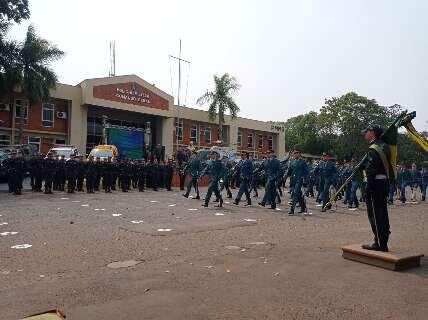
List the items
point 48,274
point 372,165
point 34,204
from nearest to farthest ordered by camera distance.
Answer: point 48,274
point 372,165
point 34,204

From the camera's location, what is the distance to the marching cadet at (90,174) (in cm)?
1992

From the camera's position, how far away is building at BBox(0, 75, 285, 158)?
33875 mm

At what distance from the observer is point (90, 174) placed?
20031mm

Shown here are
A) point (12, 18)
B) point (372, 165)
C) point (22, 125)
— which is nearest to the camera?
point (372, 165)

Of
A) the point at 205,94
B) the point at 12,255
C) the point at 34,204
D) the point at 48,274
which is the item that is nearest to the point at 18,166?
the point at 34,204

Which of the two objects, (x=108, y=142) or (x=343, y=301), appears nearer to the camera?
(x=343, y=301)

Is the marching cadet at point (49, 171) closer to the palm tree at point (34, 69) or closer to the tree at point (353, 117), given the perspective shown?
the palm tree at point (34, 69)

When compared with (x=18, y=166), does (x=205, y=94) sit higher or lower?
higher

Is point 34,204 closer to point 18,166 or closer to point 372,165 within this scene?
point 18,166

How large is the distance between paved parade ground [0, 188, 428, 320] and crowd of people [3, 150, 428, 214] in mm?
3664

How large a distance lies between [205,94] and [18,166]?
88.0ft

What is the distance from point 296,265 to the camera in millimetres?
6535

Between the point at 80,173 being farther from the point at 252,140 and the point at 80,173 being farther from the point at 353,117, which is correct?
the point at 353,117

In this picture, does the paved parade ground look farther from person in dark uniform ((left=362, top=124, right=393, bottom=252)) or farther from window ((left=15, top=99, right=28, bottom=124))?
window ((left=15, top=99, right=28, bottom=124))
